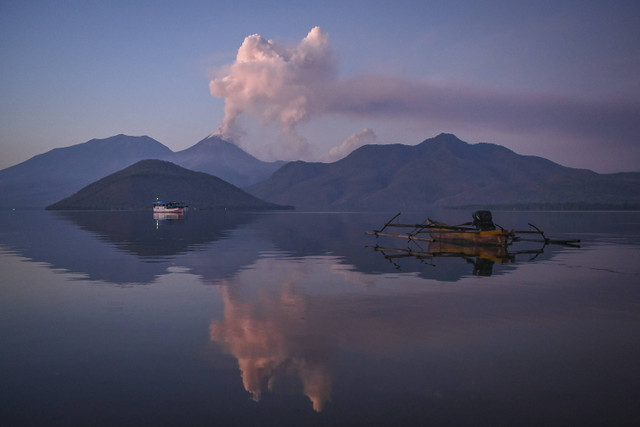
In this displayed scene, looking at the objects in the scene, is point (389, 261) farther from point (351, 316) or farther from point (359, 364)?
point (359, 364)

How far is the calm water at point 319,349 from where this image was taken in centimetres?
1045

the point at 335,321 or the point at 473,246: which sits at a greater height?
the point at 473,246

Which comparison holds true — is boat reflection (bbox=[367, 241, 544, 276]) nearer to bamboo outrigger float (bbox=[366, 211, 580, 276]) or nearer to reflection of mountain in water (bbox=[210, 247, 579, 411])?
bamboo outrigger float (bbox=[366, 211, 580, 276])

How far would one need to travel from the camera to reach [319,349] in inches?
573

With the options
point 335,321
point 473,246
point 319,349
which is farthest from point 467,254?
point 319,349

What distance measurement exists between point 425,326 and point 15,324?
14.1 metres

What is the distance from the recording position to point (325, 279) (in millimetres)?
28516

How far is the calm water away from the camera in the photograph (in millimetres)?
10453

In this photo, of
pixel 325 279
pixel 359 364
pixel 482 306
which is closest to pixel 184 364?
pixel 359 364

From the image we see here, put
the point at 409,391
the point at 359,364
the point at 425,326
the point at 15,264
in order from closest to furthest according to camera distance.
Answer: the point at 409,391 → the point at 359,364 → the point at 425,326 → the point at 15,264

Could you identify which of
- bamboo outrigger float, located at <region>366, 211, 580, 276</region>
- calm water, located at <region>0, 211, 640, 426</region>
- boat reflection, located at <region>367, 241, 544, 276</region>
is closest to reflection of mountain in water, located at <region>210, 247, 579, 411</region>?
calm water, located at <region>0, 211, 640, 426</region>

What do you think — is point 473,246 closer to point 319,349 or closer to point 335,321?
point 335,321

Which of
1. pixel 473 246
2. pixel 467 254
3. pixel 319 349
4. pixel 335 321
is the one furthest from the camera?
pixel 473 246

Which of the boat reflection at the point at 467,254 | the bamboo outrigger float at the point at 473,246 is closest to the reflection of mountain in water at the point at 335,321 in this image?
the boat reflection at the point at 467,254
